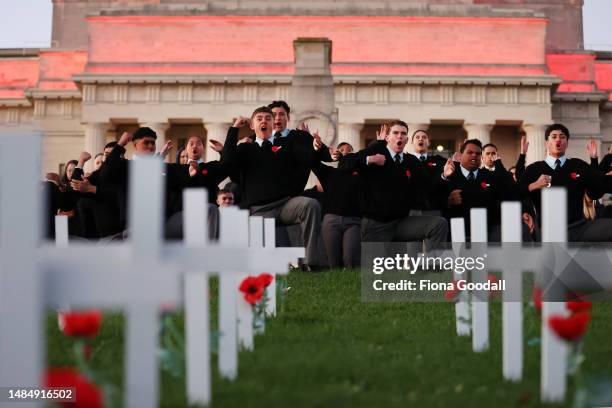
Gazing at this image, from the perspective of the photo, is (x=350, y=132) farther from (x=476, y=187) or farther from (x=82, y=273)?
(x=82, y=273)

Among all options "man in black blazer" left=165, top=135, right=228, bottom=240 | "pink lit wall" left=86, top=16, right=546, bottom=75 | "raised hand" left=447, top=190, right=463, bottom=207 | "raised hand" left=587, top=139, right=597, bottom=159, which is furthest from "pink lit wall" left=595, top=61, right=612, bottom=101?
"man in black blazer" left=165, top=135, right=228, bottom=240

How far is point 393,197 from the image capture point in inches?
483

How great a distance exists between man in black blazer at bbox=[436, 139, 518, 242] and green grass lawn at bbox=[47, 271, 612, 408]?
4045mm

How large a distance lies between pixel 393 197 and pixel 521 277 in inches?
289

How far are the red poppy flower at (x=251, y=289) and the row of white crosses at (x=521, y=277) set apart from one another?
1.57m

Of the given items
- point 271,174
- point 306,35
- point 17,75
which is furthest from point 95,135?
point 271,174

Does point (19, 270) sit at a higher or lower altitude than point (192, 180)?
lower

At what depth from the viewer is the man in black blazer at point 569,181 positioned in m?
10.6

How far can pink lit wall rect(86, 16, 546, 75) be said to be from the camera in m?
48.4

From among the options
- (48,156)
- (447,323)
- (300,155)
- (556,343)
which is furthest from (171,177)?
(48,156)

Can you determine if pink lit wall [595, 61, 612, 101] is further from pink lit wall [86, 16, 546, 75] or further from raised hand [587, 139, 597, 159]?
raised hand [587, 139, 597, 159]

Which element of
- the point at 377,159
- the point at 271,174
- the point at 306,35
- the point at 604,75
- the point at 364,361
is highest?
the point at 306,35

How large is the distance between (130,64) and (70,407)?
4700cm

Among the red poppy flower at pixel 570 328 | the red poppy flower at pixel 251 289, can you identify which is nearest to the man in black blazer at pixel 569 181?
the red poppy flower at pixel 251 289
